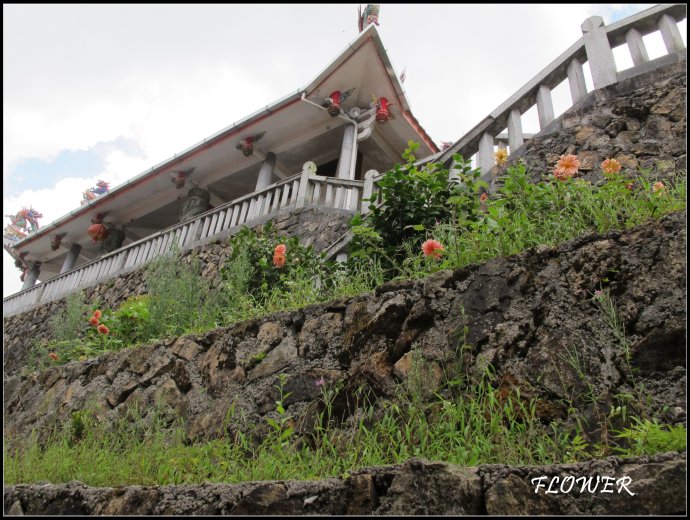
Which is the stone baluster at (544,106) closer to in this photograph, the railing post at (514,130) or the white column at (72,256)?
the railing post at (514,130)

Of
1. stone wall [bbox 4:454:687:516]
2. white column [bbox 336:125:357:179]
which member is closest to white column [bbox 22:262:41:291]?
white column [bbox 336:125:357:179]

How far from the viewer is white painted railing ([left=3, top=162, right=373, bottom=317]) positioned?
7559 mm

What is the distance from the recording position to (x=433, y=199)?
14.2 ft

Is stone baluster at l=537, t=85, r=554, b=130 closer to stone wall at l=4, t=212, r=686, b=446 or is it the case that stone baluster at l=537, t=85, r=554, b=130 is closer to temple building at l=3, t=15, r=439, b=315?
stone wall at l=4, t=212, r=686, b=446

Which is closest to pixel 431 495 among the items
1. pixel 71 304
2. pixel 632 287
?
pixel 632 287

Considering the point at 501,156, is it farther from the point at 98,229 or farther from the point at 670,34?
the point at 98,229

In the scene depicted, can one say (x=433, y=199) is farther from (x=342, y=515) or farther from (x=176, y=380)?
(x=342, y=515)

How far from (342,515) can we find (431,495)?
13.1 inches

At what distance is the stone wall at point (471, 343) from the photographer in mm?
2158

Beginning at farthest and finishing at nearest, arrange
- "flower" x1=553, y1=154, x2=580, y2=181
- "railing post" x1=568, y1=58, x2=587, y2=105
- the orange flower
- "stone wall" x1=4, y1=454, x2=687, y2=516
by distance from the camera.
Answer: the orange flower, "railing post" x1=568, y1=58, x2=587, y2=105, "flower" x1=553, y1=154, x2=580, y2=181, "stone wall" x1=4, y1=454, x2=687, y2=516

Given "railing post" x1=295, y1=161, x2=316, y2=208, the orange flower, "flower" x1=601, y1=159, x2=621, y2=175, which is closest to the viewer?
"flower" x1=601, y1=159, x2=621, y2=175

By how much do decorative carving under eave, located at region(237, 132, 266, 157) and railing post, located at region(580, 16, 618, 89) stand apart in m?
6.48

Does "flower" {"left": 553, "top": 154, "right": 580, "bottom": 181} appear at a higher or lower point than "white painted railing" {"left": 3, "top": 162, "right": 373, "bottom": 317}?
lower

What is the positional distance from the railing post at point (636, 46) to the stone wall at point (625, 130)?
189 millimetres
